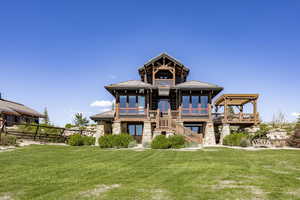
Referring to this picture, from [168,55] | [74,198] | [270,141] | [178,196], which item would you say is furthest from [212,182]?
[168,55]

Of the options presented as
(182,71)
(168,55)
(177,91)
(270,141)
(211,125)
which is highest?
(168,55)

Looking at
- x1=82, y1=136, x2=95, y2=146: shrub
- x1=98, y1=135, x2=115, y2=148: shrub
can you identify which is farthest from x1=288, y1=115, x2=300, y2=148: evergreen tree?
x1=82, y1=136, x2=95, y2=146: shrub

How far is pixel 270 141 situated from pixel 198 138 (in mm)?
6900

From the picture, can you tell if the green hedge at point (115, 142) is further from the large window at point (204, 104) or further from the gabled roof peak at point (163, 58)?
the gabled roof peak at point (163, 58)

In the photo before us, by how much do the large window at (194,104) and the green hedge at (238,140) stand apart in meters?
4.25

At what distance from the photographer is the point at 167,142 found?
663 inches

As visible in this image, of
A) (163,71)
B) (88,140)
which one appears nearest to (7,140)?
(88,140)

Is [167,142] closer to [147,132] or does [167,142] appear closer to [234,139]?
[147,132]

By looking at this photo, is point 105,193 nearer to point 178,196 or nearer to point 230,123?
point 178,196

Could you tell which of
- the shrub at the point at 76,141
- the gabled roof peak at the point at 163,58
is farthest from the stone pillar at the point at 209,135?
the shrub at the point at 76,141

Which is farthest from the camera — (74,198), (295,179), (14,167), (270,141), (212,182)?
(270,141)

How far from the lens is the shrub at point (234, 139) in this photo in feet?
63.8

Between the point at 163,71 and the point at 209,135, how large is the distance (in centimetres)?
981

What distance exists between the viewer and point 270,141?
19484 mm
